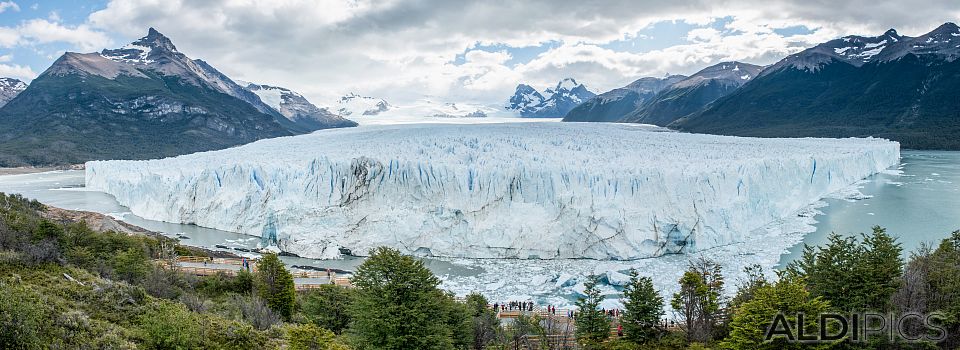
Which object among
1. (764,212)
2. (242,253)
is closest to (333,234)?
(242,253)

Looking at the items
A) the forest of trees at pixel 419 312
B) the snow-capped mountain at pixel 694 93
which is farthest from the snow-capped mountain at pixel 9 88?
the forest of trees at pixel 419 312

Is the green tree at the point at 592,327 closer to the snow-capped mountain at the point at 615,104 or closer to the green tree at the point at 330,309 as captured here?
the green tree at the point at 330,309

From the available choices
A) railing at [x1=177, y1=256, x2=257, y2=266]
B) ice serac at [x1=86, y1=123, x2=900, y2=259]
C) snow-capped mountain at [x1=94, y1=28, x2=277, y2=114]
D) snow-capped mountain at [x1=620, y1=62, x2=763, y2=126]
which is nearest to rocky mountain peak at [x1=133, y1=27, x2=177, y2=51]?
snow-capped mountain at [x1=94, y1=28, x2=277, y2=114]

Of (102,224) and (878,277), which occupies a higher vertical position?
(878,277)

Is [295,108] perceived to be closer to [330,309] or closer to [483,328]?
[330,309]

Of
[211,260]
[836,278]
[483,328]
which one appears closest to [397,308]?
[483,328]

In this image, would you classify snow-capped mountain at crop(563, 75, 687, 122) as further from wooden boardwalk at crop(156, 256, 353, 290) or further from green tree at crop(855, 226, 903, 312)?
green tree at crop(855, 226, 903, 312)
